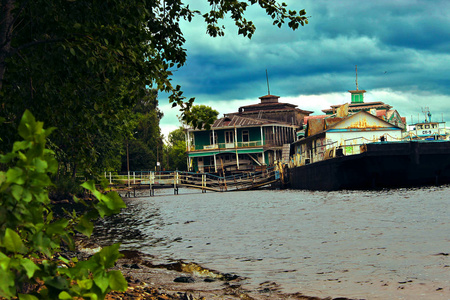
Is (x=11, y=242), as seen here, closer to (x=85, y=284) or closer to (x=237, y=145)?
(x=85, y=284)

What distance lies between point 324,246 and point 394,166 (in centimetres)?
2440

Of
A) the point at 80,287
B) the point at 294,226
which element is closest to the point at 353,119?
the point at 294,226

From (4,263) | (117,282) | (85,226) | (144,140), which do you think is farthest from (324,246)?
Result: (144,140)

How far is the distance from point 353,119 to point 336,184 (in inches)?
320

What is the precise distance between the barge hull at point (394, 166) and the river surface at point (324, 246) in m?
12.7

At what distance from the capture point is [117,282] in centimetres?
241

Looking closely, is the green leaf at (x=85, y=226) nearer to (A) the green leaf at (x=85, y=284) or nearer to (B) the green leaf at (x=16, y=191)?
(A) the green leaf at (x=85, y=284)

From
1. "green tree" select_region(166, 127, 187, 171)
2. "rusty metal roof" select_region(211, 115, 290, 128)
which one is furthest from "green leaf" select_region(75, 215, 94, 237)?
"green tree" select_region(166, 127, 187, 171)

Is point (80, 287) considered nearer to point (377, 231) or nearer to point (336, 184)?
point (377, 231)

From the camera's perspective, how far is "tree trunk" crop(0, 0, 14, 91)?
16.2 ft

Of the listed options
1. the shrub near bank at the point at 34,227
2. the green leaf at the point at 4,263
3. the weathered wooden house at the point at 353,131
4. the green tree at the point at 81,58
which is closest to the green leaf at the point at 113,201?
the shrub near bank at the point at 34,227

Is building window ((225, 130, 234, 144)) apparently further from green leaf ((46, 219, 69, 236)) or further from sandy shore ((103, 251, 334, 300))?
green leaf ((46, 219, 69, 236))

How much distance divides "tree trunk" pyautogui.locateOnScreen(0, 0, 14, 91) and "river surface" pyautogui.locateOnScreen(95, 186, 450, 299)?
5.03 m

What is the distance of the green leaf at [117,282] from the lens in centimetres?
240
